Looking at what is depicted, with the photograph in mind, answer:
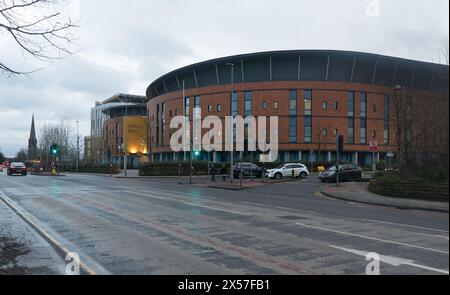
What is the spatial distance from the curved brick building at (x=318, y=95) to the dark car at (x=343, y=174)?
28.7 metres

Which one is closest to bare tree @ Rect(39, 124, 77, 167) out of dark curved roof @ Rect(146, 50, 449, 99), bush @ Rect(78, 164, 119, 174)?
bush @ Rect(78, 164, 119, 174)

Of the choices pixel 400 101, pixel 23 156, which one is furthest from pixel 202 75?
pixel 23 156

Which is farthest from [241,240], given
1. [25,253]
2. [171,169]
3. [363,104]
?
[363,104]

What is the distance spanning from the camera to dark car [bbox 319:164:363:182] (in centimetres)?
3684

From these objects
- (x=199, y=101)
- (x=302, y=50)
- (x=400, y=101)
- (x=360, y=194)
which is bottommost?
(x=360, y=194)

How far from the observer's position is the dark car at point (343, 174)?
36844mm

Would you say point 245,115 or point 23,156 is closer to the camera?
point 245,115

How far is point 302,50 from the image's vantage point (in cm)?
6875

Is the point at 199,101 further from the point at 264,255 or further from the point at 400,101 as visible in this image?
the point at 264,255

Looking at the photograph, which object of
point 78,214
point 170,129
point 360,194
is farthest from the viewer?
point 170,129

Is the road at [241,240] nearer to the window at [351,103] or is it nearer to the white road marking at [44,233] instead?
the white road marking at [44,233]

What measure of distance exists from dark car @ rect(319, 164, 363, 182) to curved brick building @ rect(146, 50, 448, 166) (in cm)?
2868

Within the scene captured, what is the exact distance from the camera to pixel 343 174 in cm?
3781
